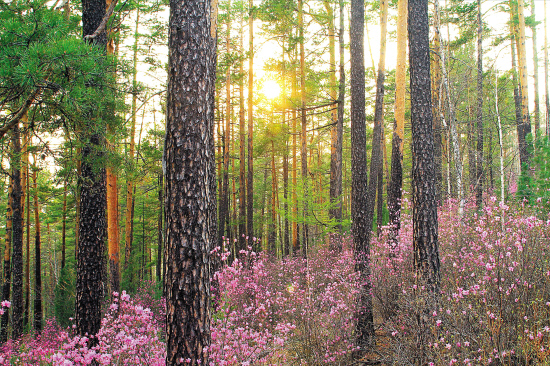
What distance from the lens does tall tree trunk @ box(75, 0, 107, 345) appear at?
482 centimetres

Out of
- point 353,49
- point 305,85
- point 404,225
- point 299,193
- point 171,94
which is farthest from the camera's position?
point 305,85

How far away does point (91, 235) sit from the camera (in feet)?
16.3

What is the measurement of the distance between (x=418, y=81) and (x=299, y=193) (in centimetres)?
657

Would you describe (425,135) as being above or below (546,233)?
above

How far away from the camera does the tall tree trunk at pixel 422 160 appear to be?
407 cm

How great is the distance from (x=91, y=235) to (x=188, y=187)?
3348 mm

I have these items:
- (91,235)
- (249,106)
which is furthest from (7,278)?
(249,106)

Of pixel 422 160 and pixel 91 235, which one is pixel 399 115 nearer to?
pixel 422 160

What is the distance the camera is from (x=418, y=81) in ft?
14.8

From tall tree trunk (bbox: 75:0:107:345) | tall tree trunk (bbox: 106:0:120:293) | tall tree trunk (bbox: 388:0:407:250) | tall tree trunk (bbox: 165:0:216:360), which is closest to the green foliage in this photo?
tall tree trunk (bbox: 106:0:120:293)

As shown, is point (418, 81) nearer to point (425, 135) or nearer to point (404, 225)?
point (425, 135)

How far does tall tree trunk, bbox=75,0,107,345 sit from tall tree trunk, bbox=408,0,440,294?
4740mm

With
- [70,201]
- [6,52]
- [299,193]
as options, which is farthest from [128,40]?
[6,52]

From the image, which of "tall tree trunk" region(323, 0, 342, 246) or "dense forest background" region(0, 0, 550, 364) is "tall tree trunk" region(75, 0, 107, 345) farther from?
"tall tree trunk" region(323, 0, 342, 246)
